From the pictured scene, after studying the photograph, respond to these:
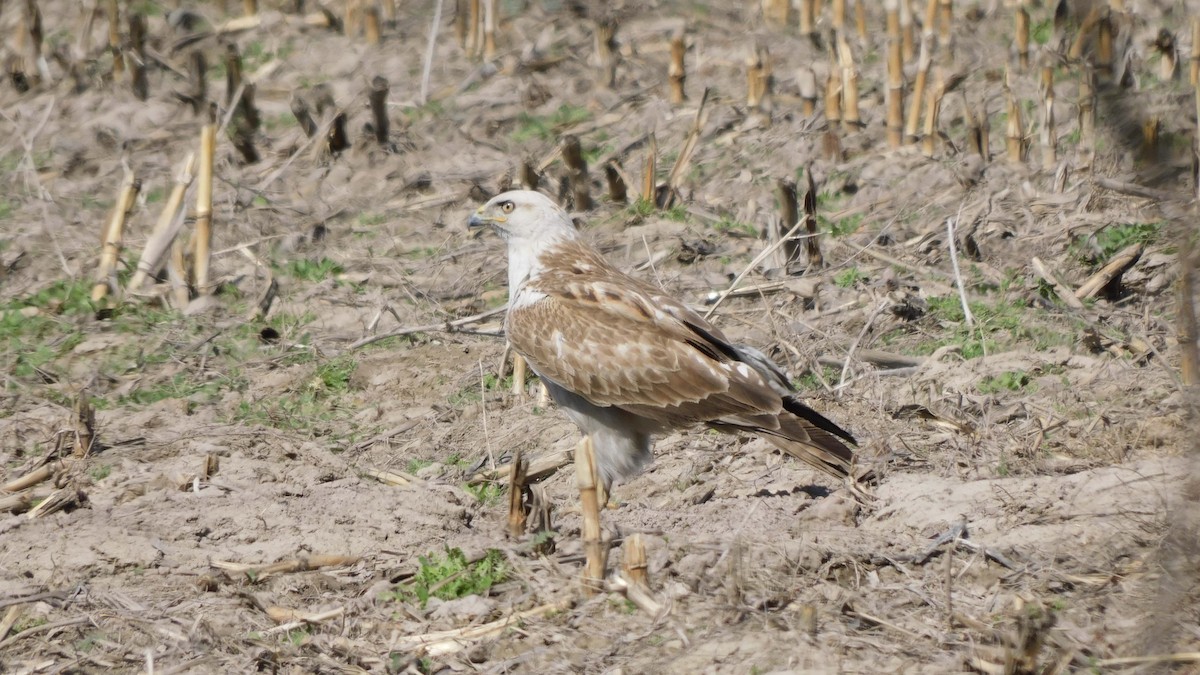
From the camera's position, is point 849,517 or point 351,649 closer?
point 351,649

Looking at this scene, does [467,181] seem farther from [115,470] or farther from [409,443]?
[115,470]

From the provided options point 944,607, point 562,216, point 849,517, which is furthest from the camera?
point 562,216

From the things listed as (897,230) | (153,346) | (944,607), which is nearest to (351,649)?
(944,607)

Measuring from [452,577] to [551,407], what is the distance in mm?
2369

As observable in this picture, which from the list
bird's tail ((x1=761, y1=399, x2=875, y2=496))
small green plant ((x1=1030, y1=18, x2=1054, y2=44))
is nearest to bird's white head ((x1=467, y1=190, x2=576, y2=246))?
bird's tail ((x1=761, y1=399, x2=875, y2=496))

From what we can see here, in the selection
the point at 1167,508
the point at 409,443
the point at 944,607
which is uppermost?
the point at 1167,508

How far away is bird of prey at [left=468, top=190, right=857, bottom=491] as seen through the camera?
6117mm

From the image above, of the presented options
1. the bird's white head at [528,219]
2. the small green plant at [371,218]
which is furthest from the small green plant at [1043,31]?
the bird's white head at [528,219]

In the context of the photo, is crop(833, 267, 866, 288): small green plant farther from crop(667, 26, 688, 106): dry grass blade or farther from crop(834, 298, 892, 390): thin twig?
crop(667, 26, 688, 106): dry grass blade

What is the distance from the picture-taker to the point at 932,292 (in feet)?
26.6

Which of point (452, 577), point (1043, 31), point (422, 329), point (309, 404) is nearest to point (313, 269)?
point (422, 329)

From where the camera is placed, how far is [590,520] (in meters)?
5.00

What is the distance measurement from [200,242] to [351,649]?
4550 mm

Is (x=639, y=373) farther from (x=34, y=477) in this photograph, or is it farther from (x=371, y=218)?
(x=371, y=218)
